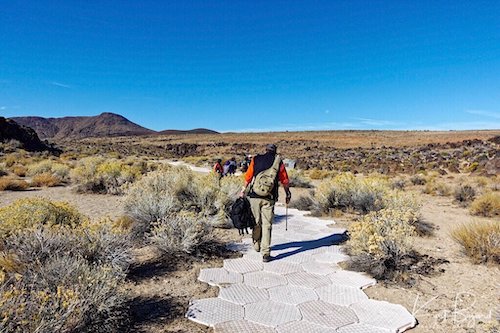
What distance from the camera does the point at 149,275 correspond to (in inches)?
181

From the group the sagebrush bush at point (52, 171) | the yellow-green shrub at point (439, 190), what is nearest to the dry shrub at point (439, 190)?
the yellow-green shrub at point (439, 190)

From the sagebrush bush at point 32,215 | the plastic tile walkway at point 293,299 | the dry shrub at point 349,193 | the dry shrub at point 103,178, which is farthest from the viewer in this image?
the dry shrub at point 103,178

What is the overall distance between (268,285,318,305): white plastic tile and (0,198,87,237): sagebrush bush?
261 cm

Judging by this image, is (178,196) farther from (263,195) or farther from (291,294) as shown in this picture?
(291,294)

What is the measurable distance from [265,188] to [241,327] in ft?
7.02

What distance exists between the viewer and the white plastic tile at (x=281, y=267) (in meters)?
4.80

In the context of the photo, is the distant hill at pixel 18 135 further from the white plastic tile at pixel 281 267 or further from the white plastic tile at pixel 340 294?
the white plastic tile at pixel 340 294

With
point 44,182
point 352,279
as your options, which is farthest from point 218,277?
point 44,182

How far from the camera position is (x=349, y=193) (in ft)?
30.8

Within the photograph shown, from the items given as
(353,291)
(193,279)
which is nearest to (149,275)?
(193,279)

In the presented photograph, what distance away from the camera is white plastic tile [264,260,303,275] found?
480 centimetres

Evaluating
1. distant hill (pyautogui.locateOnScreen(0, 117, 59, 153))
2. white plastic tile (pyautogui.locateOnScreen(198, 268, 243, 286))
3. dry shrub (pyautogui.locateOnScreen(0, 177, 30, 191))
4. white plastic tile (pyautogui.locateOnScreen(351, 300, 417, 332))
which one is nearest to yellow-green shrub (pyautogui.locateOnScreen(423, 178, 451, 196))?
white plastic tile (pyautogui.locateOnScreen(351, 300, 417, 332))

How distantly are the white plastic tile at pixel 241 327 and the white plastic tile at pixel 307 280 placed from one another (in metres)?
1.18

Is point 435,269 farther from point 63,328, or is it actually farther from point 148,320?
point 63,328
